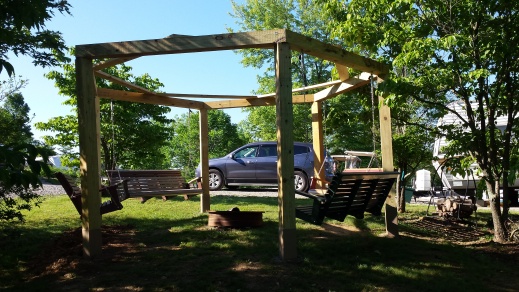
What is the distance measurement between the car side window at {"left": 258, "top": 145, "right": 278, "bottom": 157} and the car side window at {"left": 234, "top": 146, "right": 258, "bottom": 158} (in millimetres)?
238

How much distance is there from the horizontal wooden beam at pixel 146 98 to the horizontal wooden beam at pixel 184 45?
210cm

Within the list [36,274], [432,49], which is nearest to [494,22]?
[432,49]

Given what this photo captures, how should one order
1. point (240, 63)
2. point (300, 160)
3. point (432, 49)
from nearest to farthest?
point (432, 49) → point (300, 160) → point (240, 63)

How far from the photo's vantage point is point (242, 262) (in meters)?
5.30

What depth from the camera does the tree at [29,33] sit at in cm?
389

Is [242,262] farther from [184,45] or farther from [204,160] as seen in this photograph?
[204,160]

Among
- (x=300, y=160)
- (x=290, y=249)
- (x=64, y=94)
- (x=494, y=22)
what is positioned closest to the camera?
(x=290, y=249)

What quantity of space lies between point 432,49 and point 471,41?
915 millimetres

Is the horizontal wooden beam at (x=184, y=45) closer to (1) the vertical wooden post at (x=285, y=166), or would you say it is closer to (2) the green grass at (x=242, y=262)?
(1) the vertical wooden post at (x=285, y=166)

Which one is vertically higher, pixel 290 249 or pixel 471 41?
pixel 471 41

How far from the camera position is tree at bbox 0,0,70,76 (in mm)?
3891

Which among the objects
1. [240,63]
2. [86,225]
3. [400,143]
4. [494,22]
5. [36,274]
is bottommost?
[36,274]

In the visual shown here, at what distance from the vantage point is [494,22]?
7.06 metres

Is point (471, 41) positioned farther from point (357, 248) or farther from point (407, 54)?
point (357, 248)
